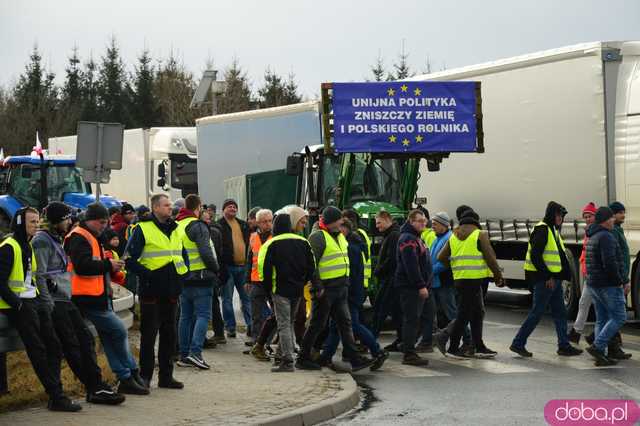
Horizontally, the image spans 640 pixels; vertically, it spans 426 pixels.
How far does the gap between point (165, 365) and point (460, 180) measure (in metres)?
10.9

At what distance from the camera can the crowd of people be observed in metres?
10.2

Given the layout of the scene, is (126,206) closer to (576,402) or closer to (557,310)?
(557,310)

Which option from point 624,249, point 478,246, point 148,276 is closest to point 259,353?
point 478,246

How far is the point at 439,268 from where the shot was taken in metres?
15.2

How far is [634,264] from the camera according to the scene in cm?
1730

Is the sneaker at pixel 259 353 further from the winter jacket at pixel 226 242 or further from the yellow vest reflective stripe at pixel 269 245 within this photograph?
the winter jacket at pixel 226 242

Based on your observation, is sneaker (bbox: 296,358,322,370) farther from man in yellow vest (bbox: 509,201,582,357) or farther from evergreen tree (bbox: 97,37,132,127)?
evergreen tree (bbox: 97,37,132,127)

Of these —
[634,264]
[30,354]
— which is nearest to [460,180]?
[634,264]

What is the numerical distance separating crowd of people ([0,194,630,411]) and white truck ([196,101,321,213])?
28.2 ft

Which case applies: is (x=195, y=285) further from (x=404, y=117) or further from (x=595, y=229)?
(x=404, y=117)

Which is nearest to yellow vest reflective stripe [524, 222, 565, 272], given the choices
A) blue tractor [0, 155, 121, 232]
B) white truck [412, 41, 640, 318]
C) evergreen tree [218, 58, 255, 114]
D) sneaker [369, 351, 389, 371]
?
sneaker [369, 351, 389, 371]

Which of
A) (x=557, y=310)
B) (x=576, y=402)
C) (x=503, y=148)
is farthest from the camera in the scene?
(x=503, y=148)

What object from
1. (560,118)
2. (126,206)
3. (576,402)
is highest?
(560,118)

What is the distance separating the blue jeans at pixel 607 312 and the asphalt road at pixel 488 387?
33 cm
